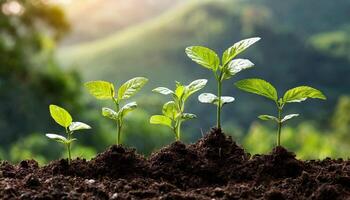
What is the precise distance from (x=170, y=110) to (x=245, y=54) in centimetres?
1679

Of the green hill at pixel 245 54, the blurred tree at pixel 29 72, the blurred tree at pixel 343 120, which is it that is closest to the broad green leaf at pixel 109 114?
the blurred tree at pixel 29 72

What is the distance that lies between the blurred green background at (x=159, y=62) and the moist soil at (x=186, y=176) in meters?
7.48

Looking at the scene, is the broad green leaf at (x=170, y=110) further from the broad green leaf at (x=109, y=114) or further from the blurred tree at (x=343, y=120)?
the blurred tree at (x=343, y=120)

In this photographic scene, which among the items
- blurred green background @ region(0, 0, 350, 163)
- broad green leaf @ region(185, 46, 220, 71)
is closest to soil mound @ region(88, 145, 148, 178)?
broad green leaf @ region(185, 46, 220, 71)

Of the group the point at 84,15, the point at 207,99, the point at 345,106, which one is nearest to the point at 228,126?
the point at 345,106

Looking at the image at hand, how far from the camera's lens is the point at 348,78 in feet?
62.4

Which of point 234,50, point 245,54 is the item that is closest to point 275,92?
point 234,50

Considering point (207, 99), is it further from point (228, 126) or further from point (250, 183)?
point (228, 126)

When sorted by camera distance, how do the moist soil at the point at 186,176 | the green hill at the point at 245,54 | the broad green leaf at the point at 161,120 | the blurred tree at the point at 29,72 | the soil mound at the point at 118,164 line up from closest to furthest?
the moist soil at the point at 186,176 < the soil mound at the point at 118,164 < the broad green leaf at the point at 161,120 < the blurred tree at the point at 29,72 < the green hill at the point at 245,54

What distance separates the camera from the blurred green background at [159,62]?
1178cm

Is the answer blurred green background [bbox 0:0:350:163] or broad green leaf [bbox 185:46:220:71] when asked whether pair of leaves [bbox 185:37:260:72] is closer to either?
broad green leaf [bbox 185:46:220:71]

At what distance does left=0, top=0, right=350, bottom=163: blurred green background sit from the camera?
11.8 m

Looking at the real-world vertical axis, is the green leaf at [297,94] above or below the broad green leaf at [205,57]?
below

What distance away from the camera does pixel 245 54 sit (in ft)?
58.9
